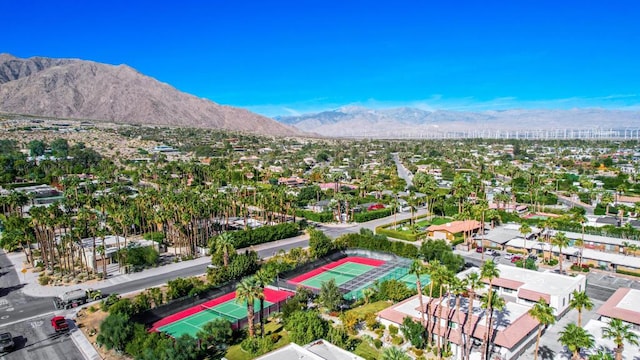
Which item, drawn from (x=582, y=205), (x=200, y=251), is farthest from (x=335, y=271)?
(x=582, y=205)

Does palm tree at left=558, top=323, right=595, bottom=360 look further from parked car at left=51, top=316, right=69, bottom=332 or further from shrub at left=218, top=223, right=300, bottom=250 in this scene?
shrub at left=218, top=223, right=300, bottom=250

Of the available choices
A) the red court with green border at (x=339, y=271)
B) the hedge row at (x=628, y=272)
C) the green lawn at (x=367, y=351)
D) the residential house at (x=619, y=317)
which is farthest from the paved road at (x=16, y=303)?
the hedge row at (x=628, y=272)

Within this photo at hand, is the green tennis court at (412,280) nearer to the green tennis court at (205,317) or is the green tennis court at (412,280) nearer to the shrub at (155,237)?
the green tennis court at (205,317)

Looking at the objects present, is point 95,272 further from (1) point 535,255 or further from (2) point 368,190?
(2) point 368,190

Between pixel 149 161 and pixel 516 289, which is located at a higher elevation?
pixel 149 161

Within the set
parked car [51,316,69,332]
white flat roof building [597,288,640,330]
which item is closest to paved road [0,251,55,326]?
parked car [51,316,69,332]

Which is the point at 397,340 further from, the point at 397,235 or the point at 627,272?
the point at 397,235
